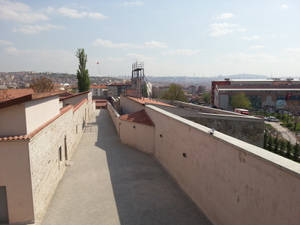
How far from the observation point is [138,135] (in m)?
17.0

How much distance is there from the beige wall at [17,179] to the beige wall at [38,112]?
77 centimetres

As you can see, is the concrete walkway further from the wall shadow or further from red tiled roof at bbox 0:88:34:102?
red tiled roof at bbox 0:88:34:102

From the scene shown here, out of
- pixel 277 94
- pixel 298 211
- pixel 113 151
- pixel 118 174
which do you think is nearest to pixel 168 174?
pixel 118 174

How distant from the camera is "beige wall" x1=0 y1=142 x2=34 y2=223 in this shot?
7043 millimetres

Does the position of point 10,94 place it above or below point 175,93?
above

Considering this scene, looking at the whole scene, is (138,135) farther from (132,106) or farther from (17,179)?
(17,179)

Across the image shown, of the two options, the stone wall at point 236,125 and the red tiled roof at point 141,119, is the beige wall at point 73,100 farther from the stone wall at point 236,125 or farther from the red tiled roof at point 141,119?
the stone wall at point 236,125

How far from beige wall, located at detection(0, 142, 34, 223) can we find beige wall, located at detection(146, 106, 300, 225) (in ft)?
19.8

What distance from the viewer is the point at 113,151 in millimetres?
16703

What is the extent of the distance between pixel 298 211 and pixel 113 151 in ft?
45.0

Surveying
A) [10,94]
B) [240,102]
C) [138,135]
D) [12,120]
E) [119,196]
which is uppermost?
[10,94]

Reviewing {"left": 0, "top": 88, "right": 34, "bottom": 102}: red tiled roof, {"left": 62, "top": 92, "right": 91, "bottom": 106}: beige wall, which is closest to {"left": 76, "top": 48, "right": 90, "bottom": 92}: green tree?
{"left": 62, "top": 92, "right": 91, "bottom": 106}: beige wall

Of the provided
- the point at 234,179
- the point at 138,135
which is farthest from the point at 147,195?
the point at 138,135

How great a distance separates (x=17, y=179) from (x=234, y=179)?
6.82 metres
